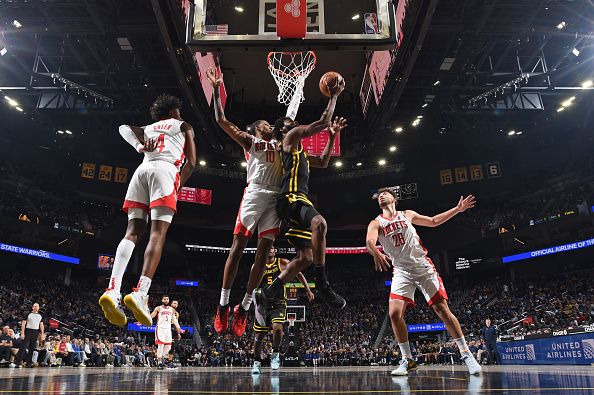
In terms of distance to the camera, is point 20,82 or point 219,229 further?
point 219,229

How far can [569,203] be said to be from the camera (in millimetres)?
23422

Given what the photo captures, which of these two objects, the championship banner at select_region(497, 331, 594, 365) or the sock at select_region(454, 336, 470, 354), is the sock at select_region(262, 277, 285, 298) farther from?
the championship banner at select_region(497, 331, 594, 365)

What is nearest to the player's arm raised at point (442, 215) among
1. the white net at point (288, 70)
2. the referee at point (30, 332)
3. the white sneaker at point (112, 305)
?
the white sneaker at point (112, 305)

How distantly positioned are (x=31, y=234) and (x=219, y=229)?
11.0 metres

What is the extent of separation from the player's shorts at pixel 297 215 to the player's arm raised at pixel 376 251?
2.98ft

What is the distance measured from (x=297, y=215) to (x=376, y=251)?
46.1 inches

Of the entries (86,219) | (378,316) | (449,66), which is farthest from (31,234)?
(449,66)

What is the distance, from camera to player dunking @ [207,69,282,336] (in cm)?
472

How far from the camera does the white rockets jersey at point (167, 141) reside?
4117 mm

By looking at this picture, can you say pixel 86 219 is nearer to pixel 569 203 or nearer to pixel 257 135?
pixel 257 135

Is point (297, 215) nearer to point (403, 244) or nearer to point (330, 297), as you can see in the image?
point (330, 297)

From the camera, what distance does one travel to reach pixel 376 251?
505 centimetres

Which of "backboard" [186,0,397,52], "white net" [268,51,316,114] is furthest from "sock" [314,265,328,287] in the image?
"white net" [268,51,316,114]

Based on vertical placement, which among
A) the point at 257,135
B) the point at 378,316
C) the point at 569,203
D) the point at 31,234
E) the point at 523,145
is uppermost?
the point at 523,145
